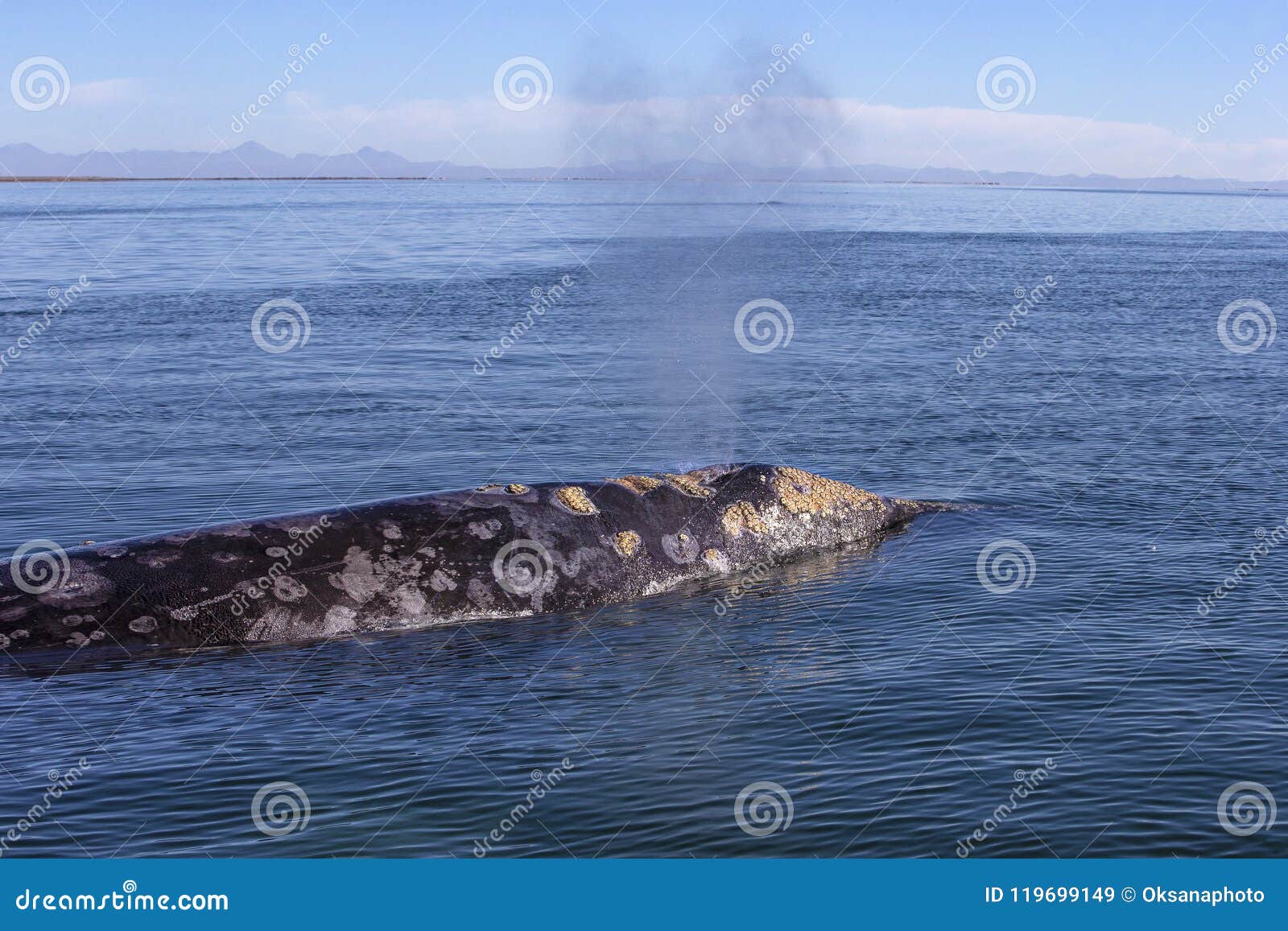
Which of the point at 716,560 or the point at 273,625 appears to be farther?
the point at 716,560

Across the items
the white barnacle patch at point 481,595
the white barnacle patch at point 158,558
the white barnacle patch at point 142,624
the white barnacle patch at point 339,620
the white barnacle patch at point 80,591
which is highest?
the white barnacle patch at point 158,558

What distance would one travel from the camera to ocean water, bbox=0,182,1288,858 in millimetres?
13242

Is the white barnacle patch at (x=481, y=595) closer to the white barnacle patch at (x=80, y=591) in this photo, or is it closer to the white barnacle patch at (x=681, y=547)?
the white barnacle patch at (x=681, y=547)

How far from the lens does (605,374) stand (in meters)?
42.8

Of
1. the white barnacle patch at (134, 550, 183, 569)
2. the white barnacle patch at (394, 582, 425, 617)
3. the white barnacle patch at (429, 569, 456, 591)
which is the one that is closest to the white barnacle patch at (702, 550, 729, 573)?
the white barnacle patch at (429, 569, 456, 591)

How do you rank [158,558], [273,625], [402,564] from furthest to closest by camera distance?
1. [402,564]
2. [158,558]
3. [273,625]

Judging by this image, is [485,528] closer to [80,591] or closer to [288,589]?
[288,589]

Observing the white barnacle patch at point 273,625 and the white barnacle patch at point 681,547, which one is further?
the white barnacle patch at point 681,547

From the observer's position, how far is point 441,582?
18656mm

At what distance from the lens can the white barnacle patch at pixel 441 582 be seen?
1861 centimetres

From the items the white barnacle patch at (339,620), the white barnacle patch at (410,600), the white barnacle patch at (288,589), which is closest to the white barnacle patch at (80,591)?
the white barnacle patch at (288,589)

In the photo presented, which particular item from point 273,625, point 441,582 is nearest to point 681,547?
point 441,582

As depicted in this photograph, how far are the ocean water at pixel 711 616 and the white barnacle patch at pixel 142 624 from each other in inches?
19.4

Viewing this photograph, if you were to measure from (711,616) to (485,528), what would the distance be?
11.5ft
